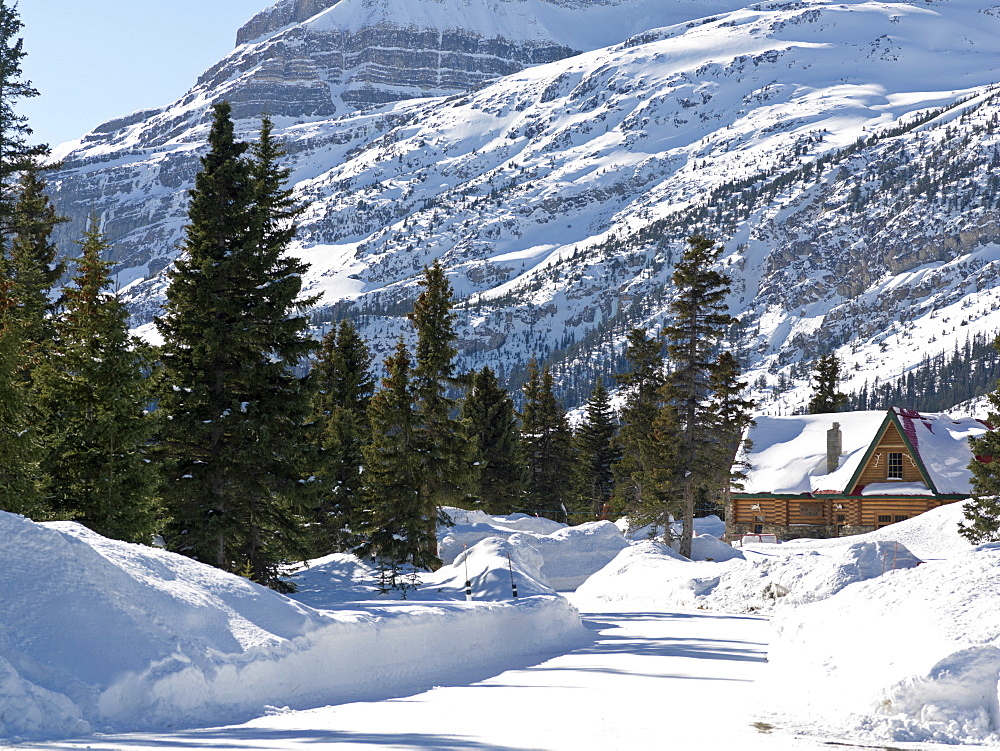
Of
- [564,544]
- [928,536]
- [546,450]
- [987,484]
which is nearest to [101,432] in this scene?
[564,544]

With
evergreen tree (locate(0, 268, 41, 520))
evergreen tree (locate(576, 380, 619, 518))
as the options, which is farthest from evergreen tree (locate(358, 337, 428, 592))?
evergreen tree (locate(576, 380, 619, 518))

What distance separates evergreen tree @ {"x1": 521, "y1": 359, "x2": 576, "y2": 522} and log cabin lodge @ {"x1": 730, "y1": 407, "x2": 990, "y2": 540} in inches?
487

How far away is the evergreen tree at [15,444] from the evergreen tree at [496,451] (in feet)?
137

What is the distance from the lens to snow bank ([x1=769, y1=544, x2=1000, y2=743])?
10633mm

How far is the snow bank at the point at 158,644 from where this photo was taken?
989 centimetres

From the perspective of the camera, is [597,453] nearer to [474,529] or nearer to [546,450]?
[546,450]

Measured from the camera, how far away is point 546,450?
6988cm

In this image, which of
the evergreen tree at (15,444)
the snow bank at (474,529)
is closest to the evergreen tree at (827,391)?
the snow bank at (474,529)

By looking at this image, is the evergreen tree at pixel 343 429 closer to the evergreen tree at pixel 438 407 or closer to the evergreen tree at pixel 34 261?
the evergreen tree at pixel 438 407

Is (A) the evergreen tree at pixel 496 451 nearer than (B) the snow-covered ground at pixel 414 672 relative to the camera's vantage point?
No

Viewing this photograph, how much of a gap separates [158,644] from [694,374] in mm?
32765

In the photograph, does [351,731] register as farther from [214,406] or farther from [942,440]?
[942,440]

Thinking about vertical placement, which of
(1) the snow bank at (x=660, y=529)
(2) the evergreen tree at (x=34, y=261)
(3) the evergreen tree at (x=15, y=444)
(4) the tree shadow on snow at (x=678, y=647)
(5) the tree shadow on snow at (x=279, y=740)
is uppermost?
(2) the evergreen tree at (x=34, y=261)

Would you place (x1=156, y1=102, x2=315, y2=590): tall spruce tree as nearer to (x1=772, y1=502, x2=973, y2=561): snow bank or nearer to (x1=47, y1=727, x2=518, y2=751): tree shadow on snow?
(x1=47, y1=727, x2=518, y2=751): tree shadow on snow
